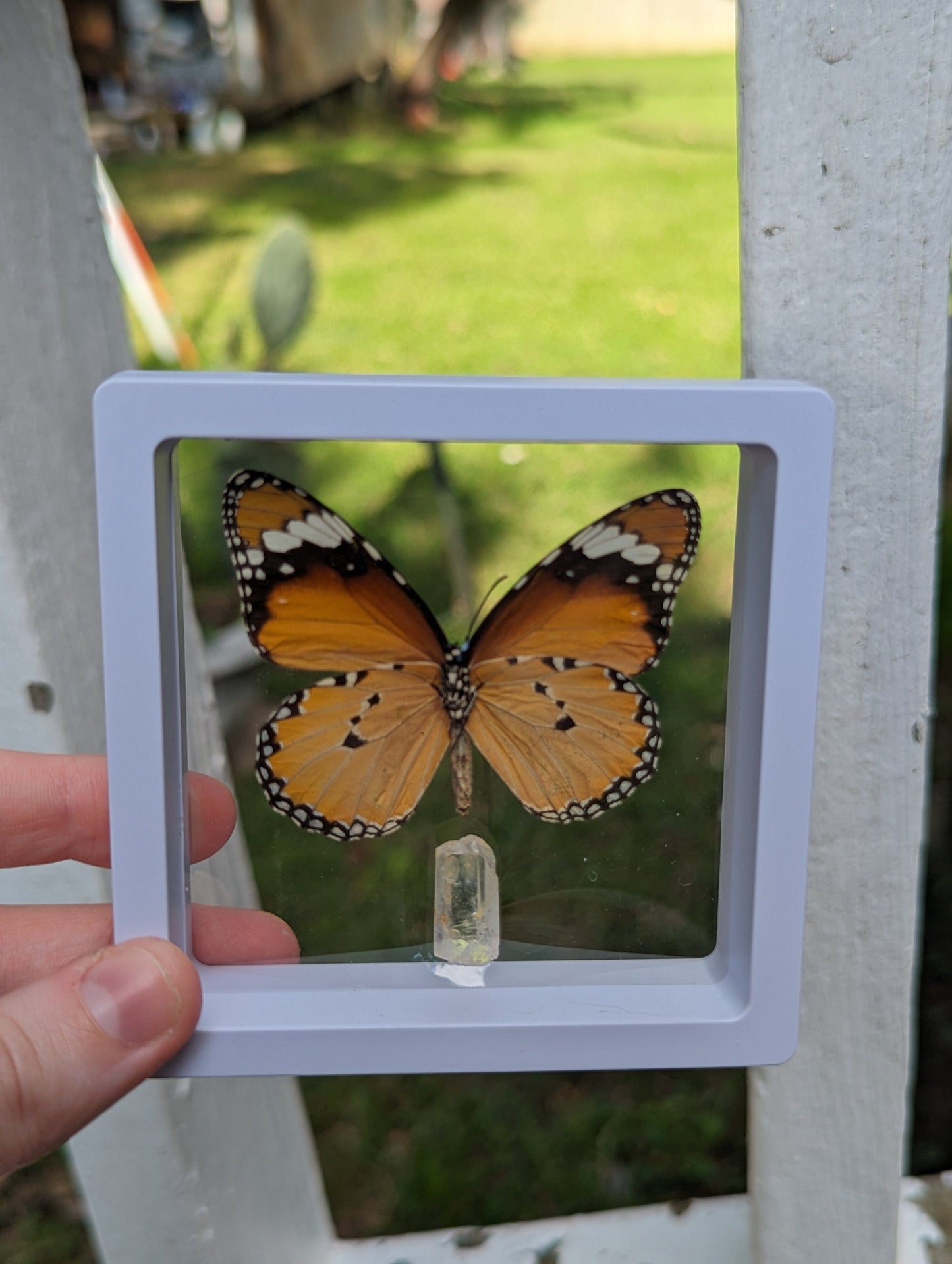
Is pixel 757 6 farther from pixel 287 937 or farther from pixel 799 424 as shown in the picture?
pixel 287 937

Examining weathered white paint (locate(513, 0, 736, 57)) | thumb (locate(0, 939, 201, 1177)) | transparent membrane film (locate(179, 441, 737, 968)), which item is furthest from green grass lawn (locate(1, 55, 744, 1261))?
weathered white paint (locate(513, 0, 736, 57))

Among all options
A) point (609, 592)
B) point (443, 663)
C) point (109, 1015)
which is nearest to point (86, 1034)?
point (109, 1015)

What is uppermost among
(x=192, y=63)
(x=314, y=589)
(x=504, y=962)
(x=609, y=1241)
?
(x=192, y=63)

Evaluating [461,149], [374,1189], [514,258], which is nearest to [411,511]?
[374,1189]

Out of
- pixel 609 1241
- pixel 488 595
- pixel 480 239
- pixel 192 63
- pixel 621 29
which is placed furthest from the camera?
pixel 621 29

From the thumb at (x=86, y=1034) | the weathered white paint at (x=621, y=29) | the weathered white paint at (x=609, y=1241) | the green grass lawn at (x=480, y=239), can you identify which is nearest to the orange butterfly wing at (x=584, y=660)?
the thumb at (x=86, y=1034)

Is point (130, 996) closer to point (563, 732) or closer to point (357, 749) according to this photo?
point (357, 749)
